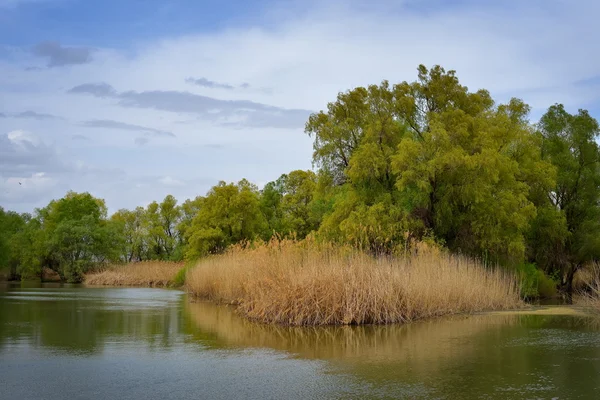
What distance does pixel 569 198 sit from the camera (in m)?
34.8

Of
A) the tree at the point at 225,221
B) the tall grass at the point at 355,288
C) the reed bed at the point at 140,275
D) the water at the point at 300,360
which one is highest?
the tree at the point at 225,221

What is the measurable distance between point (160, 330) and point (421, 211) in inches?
572

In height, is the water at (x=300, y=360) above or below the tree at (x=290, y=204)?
below

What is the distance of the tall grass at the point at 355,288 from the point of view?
13883mm

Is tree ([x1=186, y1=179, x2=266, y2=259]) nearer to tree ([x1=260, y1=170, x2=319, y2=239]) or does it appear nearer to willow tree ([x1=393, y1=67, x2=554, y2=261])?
tree ([x1=260, y1=170, x2=319, y2=239])

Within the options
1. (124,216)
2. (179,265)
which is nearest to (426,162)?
(179,265)

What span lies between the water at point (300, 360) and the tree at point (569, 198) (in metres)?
19.3

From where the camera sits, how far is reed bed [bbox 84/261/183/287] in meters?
42.3

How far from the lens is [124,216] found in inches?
2817

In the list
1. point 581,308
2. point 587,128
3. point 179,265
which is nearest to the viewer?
point 581,308

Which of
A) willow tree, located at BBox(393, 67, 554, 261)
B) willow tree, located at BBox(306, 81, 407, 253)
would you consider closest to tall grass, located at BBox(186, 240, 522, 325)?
willow tree, located at BBox(306, 81, 407, 253)

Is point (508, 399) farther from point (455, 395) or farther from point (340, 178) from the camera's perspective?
point (340, 178)

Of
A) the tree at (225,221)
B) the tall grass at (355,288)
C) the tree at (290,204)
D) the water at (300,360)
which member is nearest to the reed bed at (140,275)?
the tree at (225,221)

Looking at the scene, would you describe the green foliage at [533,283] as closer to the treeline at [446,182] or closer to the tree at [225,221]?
the treeline at [446,182]
